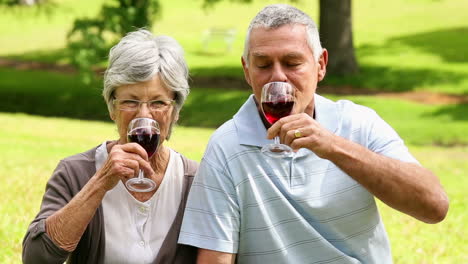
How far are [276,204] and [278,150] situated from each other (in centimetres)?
29

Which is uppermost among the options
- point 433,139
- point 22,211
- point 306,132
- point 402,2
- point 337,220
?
point 306,132

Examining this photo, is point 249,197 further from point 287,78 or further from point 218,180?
point 287,78

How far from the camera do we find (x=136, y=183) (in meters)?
3.91

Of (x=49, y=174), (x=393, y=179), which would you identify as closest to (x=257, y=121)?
(x=393, y=179)

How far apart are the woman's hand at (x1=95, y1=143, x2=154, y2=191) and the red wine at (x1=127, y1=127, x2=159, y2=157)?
0.13 metres

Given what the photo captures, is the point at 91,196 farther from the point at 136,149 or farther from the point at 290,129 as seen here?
the point at 290,129

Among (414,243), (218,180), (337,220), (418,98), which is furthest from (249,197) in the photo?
(418,98)

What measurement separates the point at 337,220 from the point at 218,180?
59cm

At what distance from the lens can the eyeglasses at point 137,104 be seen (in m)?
4.11

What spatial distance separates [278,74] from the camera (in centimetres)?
381

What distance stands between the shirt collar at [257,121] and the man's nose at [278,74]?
27 cm

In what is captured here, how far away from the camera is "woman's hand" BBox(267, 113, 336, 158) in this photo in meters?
3.35

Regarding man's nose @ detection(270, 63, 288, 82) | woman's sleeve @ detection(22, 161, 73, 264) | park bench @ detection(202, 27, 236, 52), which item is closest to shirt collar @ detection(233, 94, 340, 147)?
man's nose @ detection(270, 63, 288, 82)

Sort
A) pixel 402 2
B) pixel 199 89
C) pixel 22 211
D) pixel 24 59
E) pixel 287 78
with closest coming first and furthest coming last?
pixel 287 78 → pixel 22 211 → pixel 199 89 → pixel 24 59 → pixel 402 2
